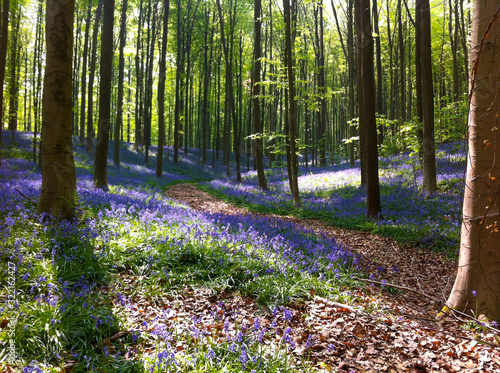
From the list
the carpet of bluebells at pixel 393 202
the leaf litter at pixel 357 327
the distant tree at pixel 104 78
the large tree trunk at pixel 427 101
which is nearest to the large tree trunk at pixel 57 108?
the leaf litter at pixel 357 327

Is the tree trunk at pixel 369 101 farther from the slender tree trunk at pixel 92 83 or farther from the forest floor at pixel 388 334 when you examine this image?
the slender tree trunk at pixel 92 83

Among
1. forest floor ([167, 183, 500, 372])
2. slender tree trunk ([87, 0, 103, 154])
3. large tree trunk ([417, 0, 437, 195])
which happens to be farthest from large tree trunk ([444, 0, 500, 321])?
slender tree trunk ([87, 0, 103, 154])

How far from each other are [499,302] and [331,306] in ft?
7.09

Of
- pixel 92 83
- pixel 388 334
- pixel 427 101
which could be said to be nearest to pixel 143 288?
pixel 388 334

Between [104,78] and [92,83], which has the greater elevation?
[92,83]

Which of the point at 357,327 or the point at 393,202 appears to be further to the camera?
the point at 393,202

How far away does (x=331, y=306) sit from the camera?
4.46 m

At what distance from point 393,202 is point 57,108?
11549 millimetres

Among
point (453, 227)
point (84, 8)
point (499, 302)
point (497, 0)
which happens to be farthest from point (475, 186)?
point (84, 8)

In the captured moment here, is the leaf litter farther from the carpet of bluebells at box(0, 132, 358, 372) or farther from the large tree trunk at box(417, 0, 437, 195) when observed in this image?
the large tree trunk at box(417, 0, 437, 195)

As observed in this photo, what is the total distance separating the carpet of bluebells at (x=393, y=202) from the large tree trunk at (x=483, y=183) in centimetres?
280

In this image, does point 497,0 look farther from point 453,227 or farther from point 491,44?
point 453,227

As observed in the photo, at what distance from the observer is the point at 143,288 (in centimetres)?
436

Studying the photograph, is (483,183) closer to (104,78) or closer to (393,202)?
(393,202)
